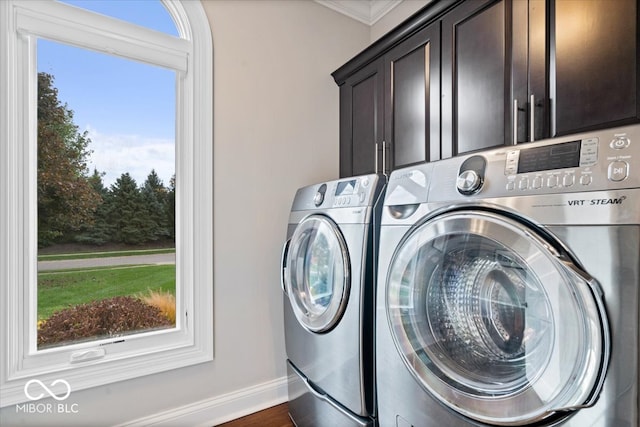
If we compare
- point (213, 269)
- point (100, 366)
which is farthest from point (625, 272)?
point (100, 366)

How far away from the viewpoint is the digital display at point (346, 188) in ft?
4.65

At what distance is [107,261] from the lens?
169 cm

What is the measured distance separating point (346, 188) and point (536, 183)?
0.76 m

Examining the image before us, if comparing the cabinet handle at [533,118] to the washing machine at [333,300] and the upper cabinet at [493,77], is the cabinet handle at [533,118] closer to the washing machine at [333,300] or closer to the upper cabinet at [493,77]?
the upper cabinet at [493,77]

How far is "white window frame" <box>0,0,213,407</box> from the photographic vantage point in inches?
55.8

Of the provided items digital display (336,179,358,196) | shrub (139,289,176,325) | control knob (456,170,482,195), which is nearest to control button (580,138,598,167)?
control knob (456,170,482,195)

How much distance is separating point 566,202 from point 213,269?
1.61 meters

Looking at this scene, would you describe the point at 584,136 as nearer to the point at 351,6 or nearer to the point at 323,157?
the point at 323,157

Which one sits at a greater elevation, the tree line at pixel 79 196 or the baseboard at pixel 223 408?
the tree line at pixel 79 196

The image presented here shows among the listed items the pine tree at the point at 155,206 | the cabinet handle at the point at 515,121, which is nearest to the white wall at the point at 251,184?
the pine tree at the point at 155,206

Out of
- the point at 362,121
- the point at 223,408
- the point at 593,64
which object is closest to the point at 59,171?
the point at 223,408

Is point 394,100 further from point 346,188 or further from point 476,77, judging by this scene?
point 346,188

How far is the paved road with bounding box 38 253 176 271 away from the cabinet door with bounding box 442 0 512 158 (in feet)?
4.95

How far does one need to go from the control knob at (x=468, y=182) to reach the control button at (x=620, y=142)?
0.92 ft
